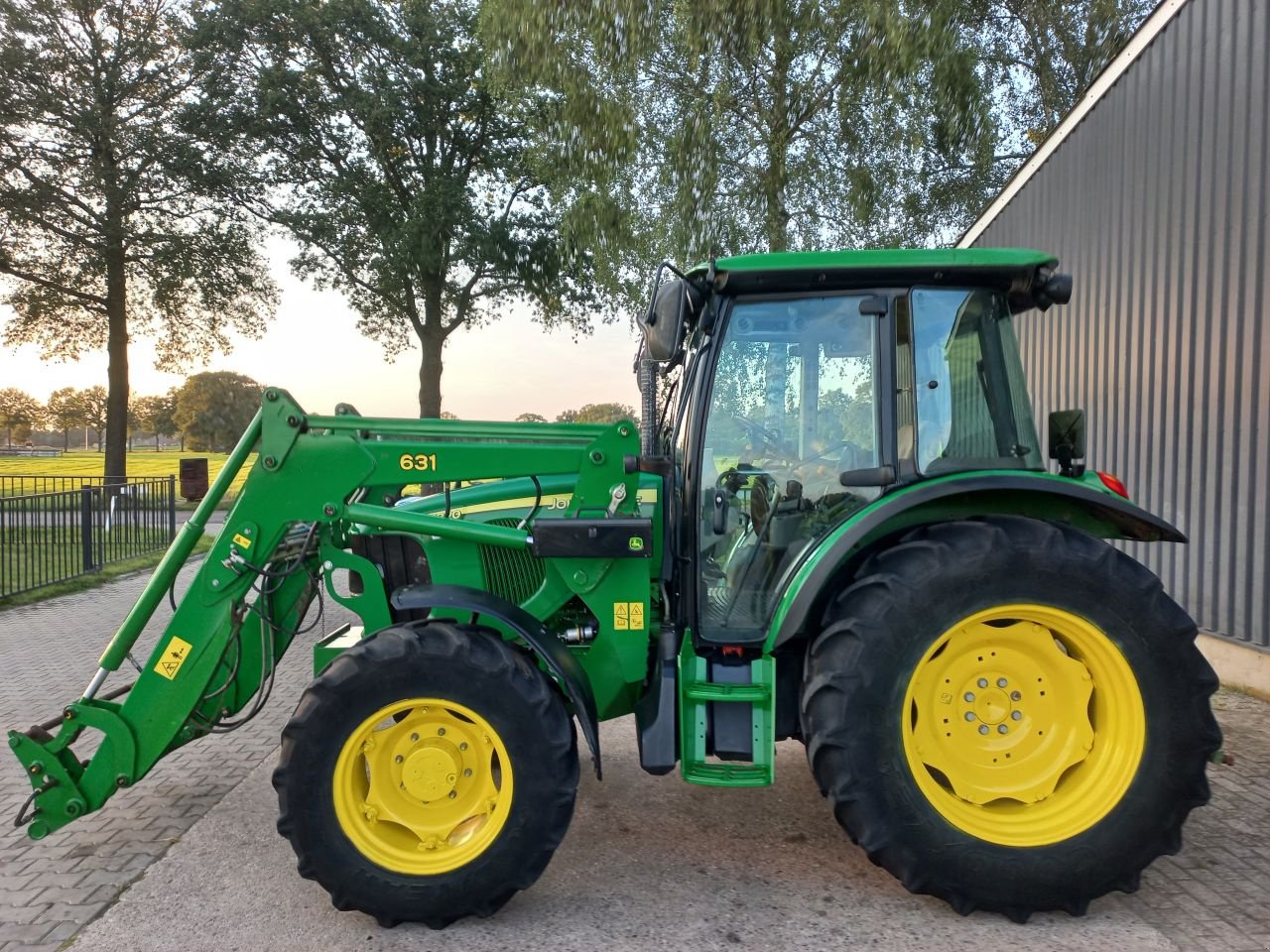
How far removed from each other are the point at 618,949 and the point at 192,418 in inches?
2602

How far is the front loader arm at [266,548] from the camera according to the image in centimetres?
303

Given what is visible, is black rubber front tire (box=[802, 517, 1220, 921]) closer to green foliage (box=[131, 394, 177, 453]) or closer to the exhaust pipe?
the exhaust pipe

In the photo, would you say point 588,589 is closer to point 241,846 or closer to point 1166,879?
point 241,846

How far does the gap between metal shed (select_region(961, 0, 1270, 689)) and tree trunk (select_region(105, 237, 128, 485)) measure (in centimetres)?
1903

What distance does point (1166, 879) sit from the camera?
306cm

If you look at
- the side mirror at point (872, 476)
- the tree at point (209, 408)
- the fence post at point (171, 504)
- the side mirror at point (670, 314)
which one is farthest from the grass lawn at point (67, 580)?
the tree at point (209, 408)

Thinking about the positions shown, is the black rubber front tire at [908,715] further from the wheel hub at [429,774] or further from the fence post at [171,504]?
the fence post at [171,504]

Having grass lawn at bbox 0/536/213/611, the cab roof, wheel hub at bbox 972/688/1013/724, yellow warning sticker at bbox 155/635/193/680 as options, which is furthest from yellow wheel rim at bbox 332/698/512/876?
grass lawn at bbox 0/536/213/611

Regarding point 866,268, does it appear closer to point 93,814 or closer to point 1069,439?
point 1069,439

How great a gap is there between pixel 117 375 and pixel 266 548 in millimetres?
19409

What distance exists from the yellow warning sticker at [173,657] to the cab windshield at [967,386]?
283 cm

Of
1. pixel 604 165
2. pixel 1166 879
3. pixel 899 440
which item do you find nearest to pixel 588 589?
pixel 899 440

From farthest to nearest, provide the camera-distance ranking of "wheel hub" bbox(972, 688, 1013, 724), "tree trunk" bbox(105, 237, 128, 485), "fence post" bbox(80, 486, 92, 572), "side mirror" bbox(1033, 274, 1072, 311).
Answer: "tree trunk" bbox(105, 237, 128, 485) < "fence post" bbox(80, 486, 92, 572) < "side mirror" bbox(1033, 274, 1072, 311) < "wheel hub" bbox(972, 688, 1013, 724)

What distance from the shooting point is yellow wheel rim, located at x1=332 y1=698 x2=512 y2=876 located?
2832 millimetres
